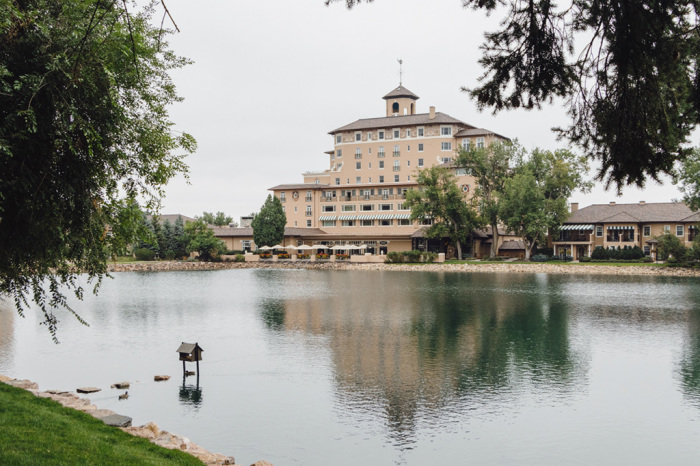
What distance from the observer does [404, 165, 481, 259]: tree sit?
74.9 metres

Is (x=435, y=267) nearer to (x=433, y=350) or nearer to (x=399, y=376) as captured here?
(x=433, y=350)

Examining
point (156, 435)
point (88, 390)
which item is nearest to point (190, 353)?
point (88, 390)

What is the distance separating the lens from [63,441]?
30.9ft

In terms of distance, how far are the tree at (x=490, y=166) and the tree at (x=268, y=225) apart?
2716cm

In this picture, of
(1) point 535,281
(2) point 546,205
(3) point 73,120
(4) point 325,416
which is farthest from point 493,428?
(2) point 546,205

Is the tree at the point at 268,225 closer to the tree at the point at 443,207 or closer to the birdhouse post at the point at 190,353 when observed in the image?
the tree at the point at 443,207

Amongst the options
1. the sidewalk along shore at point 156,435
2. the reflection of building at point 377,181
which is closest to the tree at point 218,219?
the reflection of building at point 377,181

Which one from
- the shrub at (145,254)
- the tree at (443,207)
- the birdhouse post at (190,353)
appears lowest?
the birdhouse post at (190,353)

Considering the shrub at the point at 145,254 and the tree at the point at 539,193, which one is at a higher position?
the tree at the point at 539,193

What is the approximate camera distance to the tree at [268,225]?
87.6 m

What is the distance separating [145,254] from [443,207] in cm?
4068

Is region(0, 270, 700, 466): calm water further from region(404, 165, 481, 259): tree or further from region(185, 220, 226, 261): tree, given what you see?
region(185, 220, 226, 261): tree

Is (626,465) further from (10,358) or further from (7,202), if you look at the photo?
(10,358)

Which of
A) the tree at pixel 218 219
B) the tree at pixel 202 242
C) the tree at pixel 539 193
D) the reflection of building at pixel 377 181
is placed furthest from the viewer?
the tree at pixel 218 219
